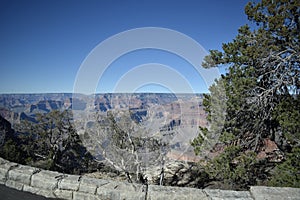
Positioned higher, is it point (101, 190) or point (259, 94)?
point (259, 94)

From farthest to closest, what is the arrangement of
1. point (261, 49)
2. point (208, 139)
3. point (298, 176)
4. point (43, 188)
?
point (208, 139)
point (261, 49)
point (298, 176)
point (43, 188)

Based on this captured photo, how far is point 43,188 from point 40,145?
733 inches

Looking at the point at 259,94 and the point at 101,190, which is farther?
the point at 259,94

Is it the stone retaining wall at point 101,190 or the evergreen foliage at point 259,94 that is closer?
the stone retaining wall at point 101,190

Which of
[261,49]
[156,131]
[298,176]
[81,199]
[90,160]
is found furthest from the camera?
[90,160]

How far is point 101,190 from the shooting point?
272 cm

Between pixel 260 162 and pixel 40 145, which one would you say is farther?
pixel 40 145

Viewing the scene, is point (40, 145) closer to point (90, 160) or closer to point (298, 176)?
point (90, 160)

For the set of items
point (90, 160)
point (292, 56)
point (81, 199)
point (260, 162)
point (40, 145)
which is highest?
point (292, 56)

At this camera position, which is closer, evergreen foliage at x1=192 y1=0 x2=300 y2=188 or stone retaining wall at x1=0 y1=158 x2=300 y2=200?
stone retaining wall at x1=0 y1=158 x2=300 y2=200

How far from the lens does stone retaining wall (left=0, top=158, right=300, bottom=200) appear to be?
255 centimetres

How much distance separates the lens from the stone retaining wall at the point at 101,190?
255 cm

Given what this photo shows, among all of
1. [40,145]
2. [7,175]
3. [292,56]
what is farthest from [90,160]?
[292,56]

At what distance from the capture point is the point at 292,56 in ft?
21.5
